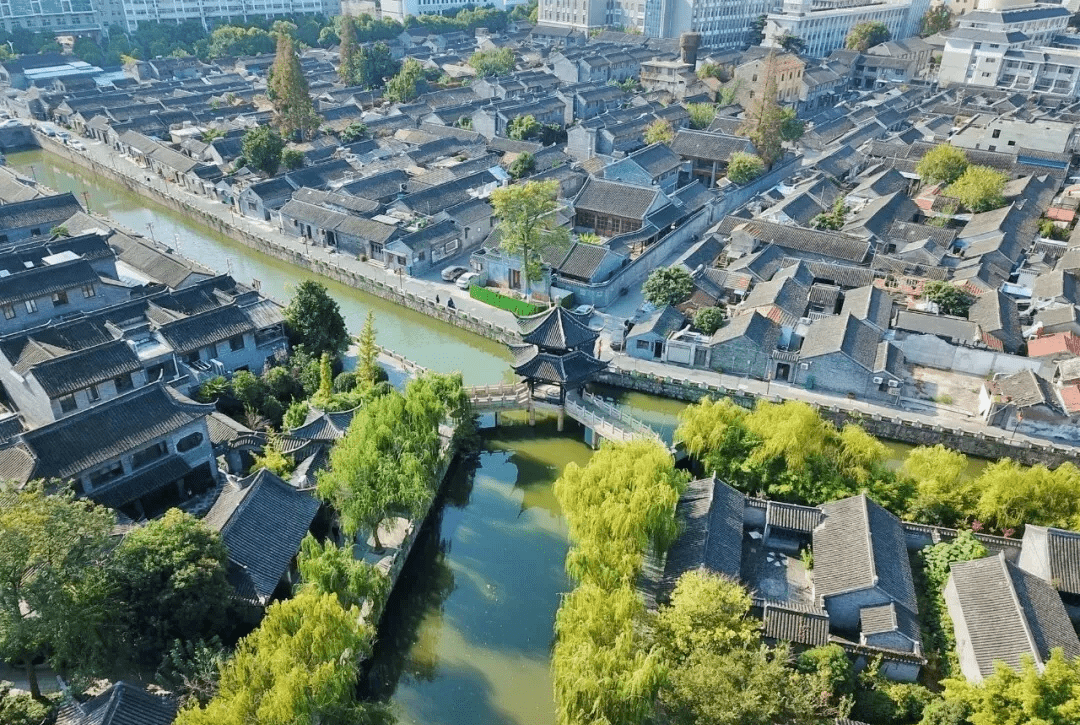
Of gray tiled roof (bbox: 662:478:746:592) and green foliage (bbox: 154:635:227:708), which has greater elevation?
green foliage (bbox: 154:635:227:708)

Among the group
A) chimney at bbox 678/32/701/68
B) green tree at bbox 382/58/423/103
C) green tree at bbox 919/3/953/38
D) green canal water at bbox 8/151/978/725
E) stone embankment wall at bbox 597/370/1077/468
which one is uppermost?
green tree at bbox 919/3/953/38

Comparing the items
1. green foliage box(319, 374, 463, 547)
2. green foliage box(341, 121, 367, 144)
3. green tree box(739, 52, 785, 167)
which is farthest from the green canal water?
green tree box(739, 52, 785, 167)

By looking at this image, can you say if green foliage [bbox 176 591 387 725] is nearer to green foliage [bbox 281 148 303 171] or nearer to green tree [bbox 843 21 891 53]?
green foliage [bbox 281 148 303 171]

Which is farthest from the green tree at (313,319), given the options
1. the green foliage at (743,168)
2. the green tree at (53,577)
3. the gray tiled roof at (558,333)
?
the green foliage at (743,168)

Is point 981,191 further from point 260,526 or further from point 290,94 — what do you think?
point 290,94

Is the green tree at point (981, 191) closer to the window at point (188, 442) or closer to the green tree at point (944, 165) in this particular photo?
the green tree at point (944, 165)

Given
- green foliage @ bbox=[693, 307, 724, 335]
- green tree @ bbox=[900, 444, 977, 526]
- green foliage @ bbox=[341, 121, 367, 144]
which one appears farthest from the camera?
green foliage @ bbox=[341, 121, 367, 144]

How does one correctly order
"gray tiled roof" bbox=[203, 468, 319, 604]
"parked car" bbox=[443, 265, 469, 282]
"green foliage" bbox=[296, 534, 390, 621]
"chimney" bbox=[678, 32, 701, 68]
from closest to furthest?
"green foliage" bbox=[296, 534, 390, 621] < "gray tiled roof" bbox=[203, 468, 319, 604] < "parked car" bbox=[443, 265, 469, 282] < "chimney" bbox=[678, 32, 701, 68]
